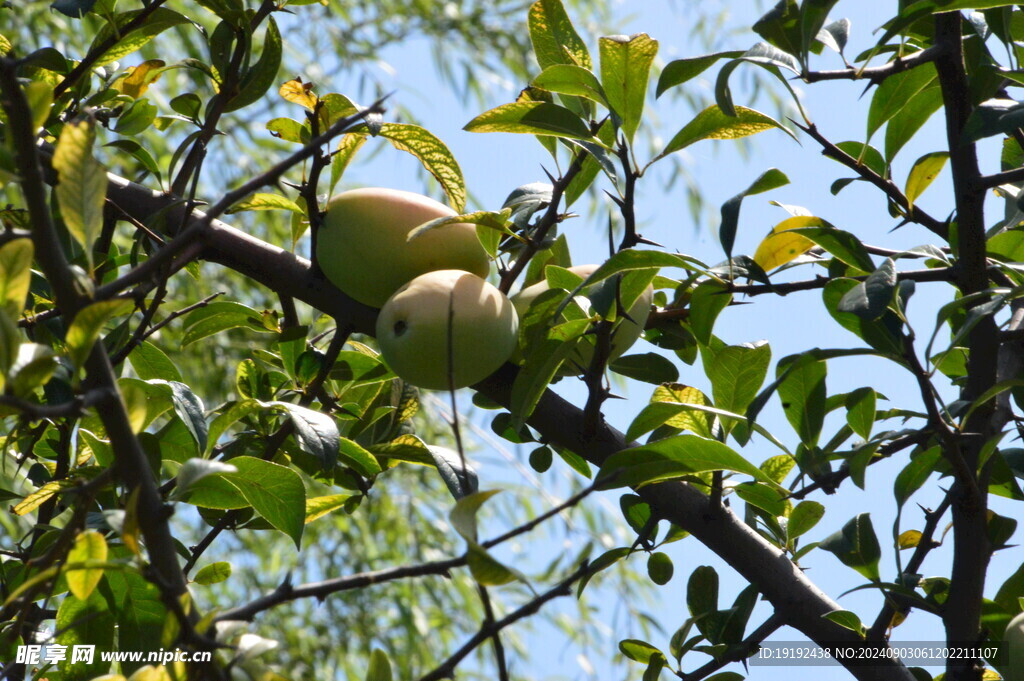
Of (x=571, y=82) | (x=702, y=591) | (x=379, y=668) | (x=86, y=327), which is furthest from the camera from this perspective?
(x=702, y=591)

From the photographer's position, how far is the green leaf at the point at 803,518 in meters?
0.56

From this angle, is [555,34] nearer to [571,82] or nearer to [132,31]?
[571,82]

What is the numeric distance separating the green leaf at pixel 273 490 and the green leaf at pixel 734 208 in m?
0.25

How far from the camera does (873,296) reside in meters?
0.44

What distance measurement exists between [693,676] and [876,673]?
4.0 inches

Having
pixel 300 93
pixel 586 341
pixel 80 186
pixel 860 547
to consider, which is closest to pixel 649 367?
pixel 586 341

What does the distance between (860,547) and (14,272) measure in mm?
467

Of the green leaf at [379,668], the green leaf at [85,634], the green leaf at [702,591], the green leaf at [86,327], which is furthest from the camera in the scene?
the green leaf at [702,591]

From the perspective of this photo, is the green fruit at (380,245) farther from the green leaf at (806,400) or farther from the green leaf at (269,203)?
the green leaf at (806,400)

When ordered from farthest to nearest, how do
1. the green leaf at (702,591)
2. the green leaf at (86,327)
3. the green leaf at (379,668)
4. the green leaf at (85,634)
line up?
the green leaf at (702,591), the green leaf at (85,634), the green leaf at (379,668), the green leaf at (86,327)

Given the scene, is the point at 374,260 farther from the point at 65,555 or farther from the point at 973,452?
the point at 973,452

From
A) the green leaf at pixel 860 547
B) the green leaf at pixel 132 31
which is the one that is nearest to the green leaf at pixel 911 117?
the green leaf at pixel 860 547

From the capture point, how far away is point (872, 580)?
553 millimetres

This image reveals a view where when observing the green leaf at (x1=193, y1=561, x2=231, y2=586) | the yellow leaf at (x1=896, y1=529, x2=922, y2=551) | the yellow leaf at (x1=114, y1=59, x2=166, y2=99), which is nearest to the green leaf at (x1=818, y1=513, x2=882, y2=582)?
the yellow leaf at (x1=896, y1=529, x2=922, y2=551)
